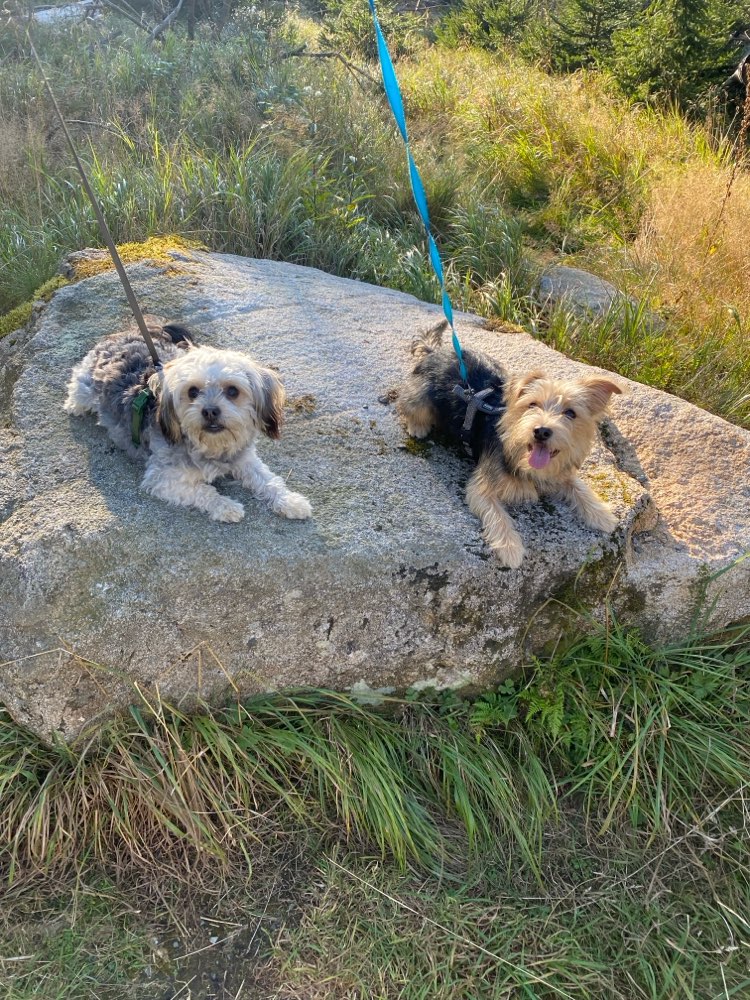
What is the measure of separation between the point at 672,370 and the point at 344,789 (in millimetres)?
4023

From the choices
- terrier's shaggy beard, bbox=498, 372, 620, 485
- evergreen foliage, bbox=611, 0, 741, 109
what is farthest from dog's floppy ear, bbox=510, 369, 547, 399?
evergreen foliage, bbox=611, 0, 741, 109

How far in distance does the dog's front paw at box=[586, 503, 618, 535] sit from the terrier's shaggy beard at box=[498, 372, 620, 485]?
1.01ft

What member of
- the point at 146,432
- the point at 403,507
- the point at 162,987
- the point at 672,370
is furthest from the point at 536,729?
the point at 672,370

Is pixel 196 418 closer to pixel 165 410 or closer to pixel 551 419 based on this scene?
pixel 165 410

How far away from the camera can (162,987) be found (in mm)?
3023

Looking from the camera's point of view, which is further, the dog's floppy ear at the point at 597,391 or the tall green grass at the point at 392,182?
the tall green grass at the point at 392,182

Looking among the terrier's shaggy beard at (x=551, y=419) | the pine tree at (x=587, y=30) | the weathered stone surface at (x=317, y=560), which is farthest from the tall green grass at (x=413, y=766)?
the pine tree at (x=587, y=30)

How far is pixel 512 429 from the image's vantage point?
11.5 ft

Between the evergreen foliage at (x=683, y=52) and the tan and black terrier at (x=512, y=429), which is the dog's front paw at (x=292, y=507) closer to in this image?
the tan and black terrier at (x=512, y=429)

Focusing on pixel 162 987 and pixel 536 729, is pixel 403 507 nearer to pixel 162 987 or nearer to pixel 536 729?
pixel 536 729

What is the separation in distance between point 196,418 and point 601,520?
6.70ft

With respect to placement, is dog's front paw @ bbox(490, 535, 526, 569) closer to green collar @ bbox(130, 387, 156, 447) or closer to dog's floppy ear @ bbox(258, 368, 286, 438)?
dog's floppy ear @ bbox(258, 368, 286, 438)

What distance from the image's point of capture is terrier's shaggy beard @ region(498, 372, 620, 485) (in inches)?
131

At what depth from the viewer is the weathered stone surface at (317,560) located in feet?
10.7
